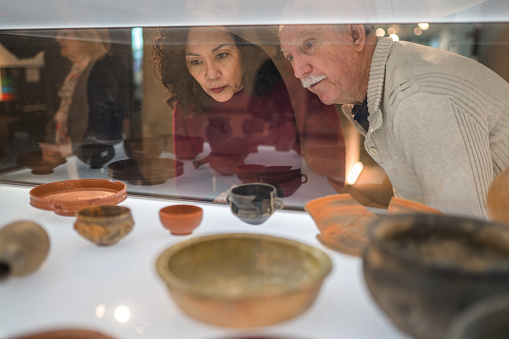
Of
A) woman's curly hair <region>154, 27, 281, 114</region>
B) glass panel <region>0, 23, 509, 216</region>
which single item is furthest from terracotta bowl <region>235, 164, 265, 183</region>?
woman's curly hair <region>154, 27, 281, 114</region>

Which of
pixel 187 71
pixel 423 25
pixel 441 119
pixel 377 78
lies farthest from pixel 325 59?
pixel 187 71

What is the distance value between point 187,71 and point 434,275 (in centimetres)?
126

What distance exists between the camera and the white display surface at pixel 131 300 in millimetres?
762

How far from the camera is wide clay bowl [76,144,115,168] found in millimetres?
1906

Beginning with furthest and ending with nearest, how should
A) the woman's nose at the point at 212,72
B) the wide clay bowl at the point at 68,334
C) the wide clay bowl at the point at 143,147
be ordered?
the wide clay bowl at the point at 143,147 → the woman's nose at the point at 212,72 → the wide clay bowl at the point at 68,334

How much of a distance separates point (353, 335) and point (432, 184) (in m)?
0.66

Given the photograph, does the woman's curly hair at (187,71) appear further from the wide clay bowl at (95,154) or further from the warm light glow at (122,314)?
the warm light glow at (122,314)

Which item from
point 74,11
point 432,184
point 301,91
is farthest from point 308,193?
point 74,11

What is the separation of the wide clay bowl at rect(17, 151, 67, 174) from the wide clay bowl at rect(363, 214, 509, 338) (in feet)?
5.66

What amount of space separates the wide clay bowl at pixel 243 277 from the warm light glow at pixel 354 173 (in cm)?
80

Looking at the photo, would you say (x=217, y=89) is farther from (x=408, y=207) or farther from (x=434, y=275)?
(x=434, y=275)

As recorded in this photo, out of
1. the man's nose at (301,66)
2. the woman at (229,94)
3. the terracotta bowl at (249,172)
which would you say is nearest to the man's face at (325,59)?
the man's nose at (301,66)

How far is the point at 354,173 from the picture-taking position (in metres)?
1.65

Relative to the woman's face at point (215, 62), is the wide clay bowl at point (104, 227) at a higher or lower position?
lower
